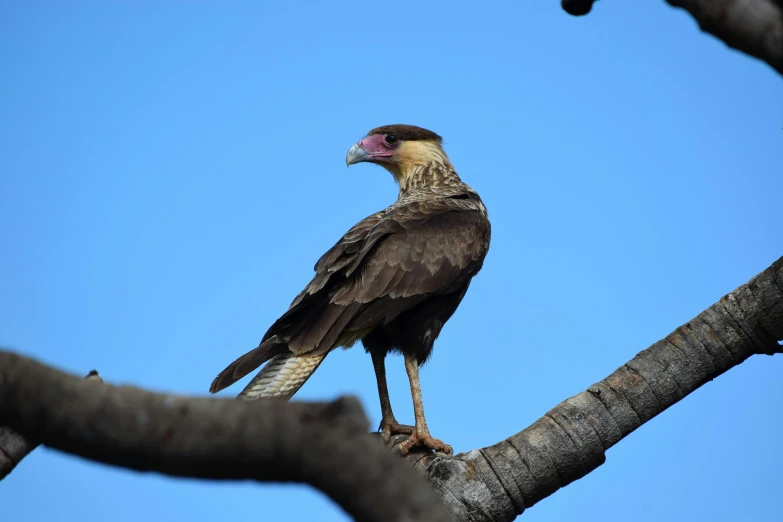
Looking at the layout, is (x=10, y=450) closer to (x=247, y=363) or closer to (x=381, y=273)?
(x=247, y=363)

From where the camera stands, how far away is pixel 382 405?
6027 mm

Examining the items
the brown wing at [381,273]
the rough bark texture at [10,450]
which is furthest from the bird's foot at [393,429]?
the rough bark texture at [10,450]

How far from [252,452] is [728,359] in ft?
11.4

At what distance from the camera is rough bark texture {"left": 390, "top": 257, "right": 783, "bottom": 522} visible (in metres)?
4.47

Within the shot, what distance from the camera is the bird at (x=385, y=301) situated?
5.40m

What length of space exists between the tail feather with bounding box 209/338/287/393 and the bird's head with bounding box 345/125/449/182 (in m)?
2.69

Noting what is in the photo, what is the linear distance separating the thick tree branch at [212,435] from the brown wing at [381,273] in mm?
3553

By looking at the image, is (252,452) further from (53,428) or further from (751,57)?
(751,57)

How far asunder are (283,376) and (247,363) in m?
0.21

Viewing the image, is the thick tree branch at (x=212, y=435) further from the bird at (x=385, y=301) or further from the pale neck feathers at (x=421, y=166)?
the pale neck feathers at (x=421, y=166)

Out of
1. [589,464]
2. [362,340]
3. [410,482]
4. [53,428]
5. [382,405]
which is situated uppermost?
[362,340]

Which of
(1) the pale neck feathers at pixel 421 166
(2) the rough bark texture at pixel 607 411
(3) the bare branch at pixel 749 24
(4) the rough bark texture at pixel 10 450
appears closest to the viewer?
(3) the bare branch at pixel 749 24

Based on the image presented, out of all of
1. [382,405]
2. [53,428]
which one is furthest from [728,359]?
[53,428]

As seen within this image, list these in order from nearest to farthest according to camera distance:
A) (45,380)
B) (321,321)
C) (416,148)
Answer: (45,380) → (321,321) → (416,148)
